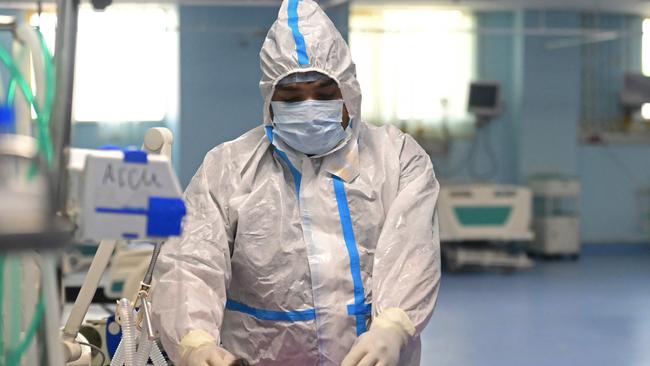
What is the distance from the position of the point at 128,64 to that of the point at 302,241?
5.33m

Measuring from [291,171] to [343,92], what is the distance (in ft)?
0.59

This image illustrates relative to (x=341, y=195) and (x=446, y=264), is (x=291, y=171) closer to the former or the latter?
(x=341, y=195)

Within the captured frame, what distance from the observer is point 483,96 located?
7062 mm

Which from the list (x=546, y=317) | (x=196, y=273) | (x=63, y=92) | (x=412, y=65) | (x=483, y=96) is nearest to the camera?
(x=63, y=92)

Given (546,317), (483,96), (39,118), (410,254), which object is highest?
(483,96)

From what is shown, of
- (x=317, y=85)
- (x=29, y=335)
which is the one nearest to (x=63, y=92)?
(x=29, y=335)

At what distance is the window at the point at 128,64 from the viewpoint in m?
6.60

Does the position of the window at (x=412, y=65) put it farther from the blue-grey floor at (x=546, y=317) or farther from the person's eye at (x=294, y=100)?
the person's eye at (x=294, y=100)

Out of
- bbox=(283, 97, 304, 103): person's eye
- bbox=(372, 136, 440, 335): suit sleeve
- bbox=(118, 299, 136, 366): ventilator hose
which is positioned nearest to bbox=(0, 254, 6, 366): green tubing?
bbox=(118, 299, 136, 366): ventilator hose

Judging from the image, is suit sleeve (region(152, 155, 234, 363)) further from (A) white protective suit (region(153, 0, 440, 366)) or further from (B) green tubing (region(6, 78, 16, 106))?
(B) green tubing (region(6, 78, 16, 106))

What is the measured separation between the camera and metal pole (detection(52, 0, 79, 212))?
702mm

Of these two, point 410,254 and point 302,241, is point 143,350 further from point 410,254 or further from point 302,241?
point 410,254

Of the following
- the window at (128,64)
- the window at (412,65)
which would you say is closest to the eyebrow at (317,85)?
the window at (128,64)

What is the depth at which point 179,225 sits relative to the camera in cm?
75
